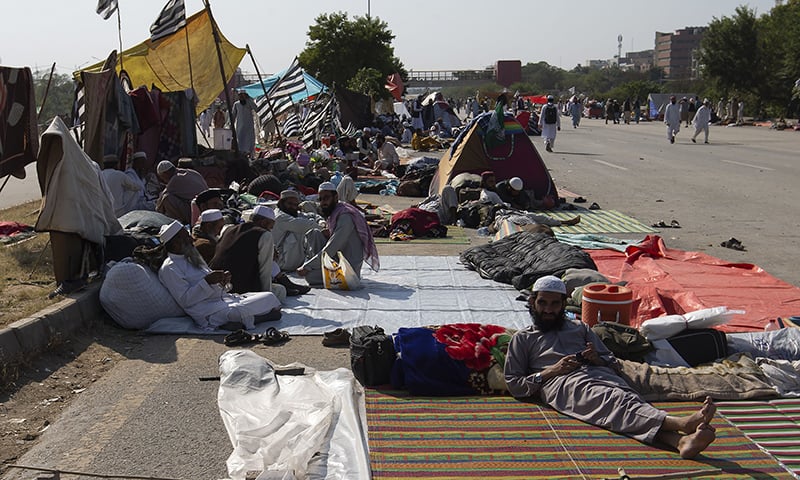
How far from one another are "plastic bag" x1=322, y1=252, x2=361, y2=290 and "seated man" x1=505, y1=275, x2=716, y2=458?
341 cm

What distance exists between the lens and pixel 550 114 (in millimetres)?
26234

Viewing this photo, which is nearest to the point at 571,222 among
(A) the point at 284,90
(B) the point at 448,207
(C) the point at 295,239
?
(B) the point at 448,207

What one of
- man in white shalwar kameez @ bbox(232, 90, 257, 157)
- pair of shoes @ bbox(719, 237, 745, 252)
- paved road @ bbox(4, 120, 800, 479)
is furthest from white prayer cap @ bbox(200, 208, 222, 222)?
man in white shalwar kameez @ bbox(232, 90, 257, 157)

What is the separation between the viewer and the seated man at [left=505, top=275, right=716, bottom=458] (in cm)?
459

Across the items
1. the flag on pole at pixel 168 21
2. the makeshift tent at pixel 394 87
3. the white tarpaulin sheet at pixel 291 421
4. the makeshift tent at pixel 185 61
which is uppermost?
the flag on pole at pixel 168 21

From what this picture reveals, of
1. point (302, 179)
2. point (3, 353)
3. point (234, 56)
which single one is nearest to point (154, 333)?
point (3, 353)

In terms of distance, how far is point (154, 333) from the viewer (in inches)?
273

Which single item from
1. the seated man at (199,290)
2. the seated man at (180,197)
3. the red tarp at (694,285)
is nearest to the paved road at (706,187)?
the red tarp at (694,285)

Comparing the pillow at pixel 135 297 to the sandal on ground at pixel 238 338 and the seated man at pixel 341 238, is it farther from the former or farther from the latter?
the seated man at pixel 341 238

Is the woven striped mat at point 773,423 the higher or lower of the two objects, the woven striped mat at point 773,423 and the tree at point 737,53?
the lower

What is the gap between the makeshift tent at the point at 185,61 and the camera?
17.6 metres

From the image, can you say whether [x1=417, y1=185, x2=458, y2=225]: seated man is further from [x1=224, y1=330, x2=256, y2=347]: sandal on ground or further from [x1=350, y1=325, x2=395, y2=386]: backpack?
[x1=350, y1=325, x2=395, y2=386]: backpack

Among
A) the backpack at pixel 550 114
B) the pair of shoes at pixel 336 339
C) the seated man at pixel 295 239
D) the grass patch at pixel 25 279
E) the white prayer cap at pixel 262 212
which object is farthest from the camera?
the backpack at pixel 550 114

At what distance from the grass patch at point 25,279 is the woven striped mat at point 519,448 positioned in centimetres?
319
